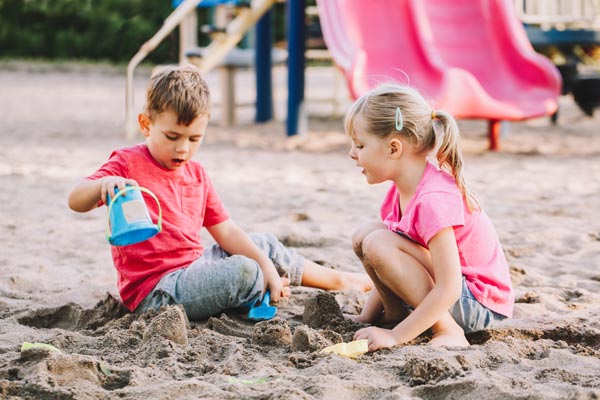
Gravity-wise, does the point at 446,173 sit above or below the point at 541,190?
above

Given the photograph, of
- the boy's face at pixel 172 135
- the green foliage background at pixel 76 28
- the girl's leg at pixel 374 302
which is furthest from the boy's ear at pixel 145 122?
the green foliage background at pixel 76 28

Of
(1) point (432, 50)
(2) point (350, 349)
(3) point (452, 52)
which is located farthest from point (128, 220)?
(3) point (452, 52)

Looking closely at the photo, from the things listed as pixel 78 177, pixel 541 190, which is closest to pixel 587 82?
pixel 541 190

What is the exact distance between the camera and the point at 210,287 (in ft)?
9.03

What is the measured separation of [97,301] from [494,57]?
5648 millimetres

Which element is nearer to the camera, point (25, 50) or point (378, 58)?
point (378, 58)

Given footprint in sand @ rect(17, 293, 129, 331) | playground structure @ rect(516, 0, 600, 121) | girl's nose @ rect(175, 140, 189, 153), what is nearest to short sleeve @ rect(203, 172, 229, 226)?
girl's nose @ rect(175, 140, 189, 153)

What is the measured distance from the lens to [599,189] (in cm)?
541

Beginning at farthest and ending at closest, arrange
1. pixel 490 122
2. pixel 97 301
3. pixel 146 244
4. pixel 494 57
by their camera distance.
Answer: pixel 494 57, pixel 490 122, pixel 97 301, pixel 146 244

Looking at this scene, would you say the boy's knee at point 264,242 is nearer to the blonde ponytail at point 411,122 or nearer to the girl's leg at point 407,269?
the girl's leg at point 407,269

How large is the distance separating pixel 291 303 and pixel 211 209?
436 mm

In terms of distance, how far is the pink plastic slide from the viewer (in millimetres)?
6977

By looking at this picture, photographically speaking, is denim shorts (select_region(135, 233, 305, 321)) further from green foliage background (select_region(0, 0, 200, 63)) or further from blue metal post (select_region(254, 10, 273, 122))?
green foliage background (select_region(0, 0, 200, 63))

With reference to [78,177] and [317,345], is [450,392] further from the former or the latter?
[78,177]
